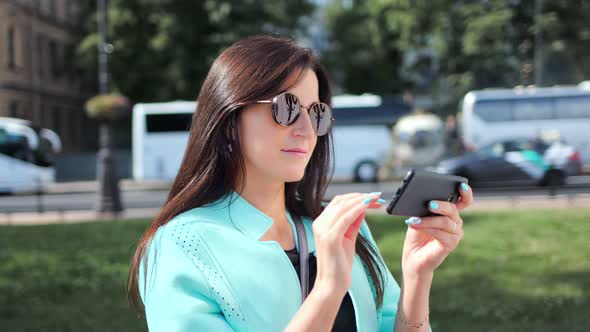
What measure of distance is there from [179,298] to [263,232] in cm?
31

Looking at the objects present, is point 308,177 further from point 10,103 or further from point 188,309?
point 10,103

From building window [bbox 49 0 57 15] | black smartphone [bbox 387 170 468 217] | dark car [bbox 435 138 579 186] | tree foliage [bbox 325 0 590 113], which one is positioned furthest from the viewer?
building window [bbox 49 0 57 15]

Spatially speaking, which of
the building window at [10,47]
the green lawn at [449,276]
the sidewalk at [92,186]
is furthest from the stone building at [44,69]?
the green lawn at [449,276]

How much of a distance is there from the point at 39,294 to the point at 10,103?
28.1m

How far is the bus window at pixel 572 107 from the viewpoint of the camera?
25594mm

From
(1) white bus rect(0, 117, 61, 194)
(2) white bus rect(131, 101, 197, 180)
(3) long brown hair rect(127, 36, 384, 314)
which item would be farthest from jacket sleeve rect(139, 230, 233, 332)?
(2) white bus rect(131, 101, 197, 180)

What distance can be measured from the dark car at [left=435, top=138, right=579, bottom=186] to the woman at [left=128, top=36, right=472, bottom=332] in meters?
18.2

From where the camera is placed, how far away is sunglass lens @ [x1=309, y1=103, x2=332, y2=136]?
6.24 feet

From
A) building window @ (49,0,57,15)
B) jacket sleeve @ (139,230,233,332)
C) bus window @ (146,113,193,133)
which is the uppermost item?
building window @ (49,0,57,15)

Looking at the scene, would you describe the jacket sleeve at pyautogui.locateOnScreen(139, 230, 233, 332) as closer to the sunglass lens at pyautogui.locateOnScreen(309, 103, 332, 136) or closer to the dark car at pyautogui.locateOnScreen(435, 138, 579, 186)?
the sunglass lens at pyautogui.locateOnScreen(309, 103, 332, 136)

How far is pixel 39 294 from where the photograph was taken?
7.38 m

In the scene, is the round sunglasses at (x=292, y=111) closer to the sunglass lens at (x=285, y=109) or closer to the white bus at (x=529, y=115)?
the sunglass lens at (x=285, y=109)

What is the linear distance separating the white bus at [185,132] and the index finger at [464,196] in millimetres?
24435

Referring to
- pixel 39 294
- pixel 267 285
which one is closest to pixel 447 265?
pixel 39 294
